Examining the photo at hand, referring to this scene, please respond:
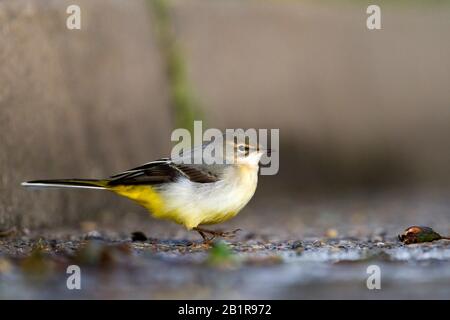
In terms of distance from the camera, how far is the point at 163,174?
7762mm

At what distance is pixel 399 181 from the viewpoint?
567 inches

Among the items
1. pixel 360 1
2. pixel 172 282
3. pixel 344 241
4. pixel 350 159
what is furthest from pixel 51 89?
pixel 360 1

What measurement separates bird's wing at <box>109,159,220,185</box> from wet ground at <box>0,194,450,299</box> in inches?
21.5

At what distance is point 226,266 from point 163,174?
1677 millimetres

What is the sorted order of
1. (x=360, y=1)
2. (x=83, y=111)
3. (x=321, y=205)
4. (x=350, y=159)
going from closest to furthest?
(x=83, y=111) → (x=321, y=205) → (x=350, y=159) → (x=360, y=1)

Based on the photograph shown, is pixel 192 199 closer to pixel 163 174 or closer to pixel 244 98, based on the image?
pixel 163 174

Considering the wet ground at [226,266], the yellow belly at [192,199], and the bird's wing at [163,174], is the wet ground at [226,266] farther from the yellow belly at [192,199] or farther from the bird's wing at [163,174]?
the bird's wing at [163,174]

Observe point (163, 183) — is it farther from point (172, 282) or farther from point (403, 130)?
point (403, 130)

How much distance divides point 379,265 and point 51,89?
484 centimetres

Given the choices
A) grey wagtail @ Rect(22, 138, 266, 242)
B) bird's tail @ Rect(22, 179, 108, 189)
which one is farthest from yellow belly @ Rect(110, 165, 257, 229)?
bird's tail @ Rect(22, 179, 108, 189)

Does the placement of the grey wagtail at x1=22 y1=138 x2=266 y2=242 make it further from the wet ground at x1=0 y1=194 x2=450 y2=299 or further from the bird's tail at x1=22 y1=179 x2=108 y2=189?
the wet ground at x1=0 y1=194 x2=450 y2=299

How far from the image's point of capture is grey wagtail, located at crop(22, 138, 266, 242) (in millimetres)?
7664

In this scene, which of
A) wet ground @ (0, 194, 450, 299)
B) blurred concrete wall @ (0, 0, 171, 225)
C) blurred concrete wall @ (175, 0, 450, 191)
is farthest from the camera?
blurred concrete wall @ (175, 0, 450, 191)

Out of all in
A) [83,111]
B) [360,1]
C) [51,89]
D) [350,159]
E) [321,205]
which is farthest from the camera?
[360,1]
